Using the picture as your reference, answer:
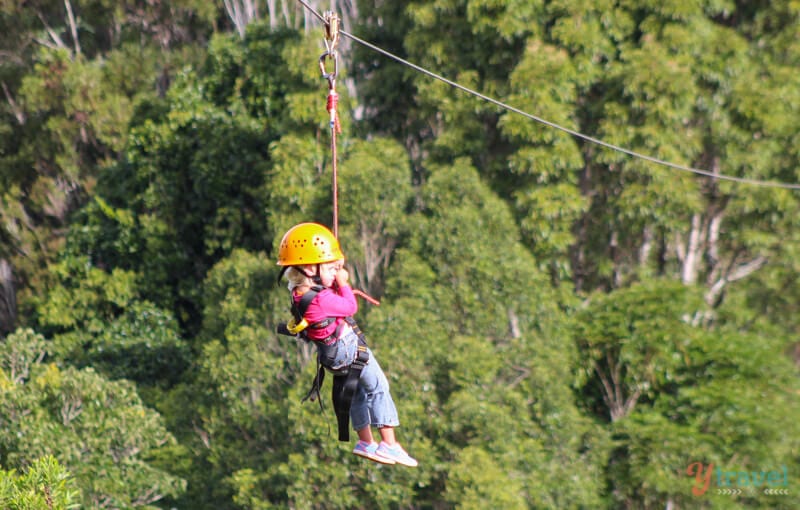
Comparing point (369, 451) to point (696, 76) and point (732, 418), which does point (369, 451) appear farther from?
point (696, 76)

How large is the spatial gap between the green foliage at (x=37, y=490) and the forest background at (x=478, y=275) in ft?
8.08

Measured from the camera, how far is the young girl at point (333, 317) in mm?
5727

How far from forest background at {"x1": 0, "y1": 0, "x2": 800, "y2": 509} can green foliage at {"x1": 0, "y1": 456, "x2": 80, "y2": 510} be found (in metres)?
2.46

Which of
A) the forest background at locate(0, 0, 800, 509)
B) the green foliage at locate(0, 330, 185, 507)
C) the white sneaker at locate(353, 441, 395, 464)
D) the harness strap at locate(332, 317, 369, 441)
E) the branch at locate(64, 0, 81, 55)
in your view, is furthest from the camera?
the branch at locate(64, 0, 81, 55)

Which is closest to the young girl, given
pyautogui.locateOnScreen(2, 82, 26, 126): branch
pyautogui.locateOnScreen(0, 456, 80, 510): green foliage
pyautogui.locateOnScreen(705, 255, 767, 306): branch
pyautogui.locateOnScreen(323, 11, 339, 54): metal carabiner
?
pyautogui.locateOnScreen(323, 11, 339, 54): metal carabiner

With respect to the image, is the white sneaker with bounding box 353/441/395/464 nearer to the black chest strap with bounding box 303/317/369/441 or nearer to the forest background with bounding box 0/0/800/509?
the black chest strap with bounding box 303/317/369/441

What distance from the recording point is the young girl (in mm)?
5727

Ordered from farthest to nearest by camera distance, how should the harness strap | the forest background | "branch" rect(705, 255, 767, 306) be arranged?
"branch" rect(705, 255, 767, 306), the forest background, the harness strap

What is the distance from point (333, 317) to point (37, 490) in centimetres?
359

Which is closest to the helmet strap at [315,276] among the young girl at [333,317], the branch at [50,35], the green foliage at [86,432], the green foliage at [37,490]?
the young girl at [333,317]

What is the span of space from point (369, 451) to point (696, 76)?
10.4 meters

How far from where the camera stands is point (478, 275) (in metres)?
13.5

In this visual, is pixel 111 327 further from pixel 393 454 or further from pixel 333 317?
pixel 333 317

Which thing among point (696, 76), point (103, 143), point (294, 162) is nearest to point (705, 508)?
point (696, 76)
